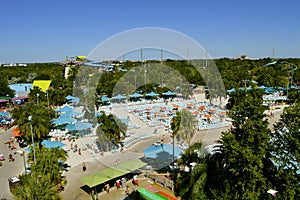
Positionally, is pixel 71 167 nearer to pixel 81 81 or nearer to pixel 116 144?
pixel 116 144

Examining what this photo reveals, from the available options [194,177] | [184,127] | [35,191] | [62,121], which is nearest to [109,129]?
[184,127]

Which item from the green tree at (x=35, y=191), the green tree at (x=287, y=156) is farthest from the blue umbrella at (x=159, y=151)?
the green tree at (x=287, y=156)

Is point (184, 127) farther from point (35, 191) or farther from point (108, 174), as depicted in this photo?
point (35, 191)

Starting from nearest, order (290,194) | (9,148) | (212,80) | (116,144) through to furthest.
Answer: (290,194) → (116,144) → (9,148) → (212,80)

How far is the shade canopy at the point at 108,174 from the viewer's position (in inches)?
383

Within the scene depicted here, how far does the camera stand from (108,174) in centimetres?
1020

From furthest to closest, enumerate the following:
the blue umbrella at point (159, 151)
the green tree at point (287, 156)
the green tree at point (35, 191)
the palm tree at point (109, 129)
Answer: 1. the palm tree at point (109, 129)
2. the blue umbrella at point (159, 151)
3. the green tree at point (35, 191)
4. the green tree at point (287, 156)

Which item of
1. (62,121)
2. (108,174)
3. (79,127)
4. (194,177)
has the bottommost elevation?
(108,174)

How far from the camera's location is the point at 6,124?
21.9 metres

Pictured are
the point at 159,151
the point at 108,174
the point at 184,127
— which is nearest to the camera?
the point at 108,174

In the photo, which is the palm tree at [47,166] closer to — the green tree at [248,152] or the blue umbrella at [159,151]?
the blue umbrella at [159,151]

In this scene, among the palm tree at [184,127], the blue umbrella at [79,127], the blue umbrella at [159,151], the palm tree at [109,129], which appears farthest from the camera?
the blue umbrella at [79,127]

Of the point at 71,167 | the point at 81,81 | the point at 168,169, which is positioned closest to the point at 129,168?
the point at 168,169

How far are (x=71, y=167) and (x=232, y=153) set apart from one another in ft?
28.2
